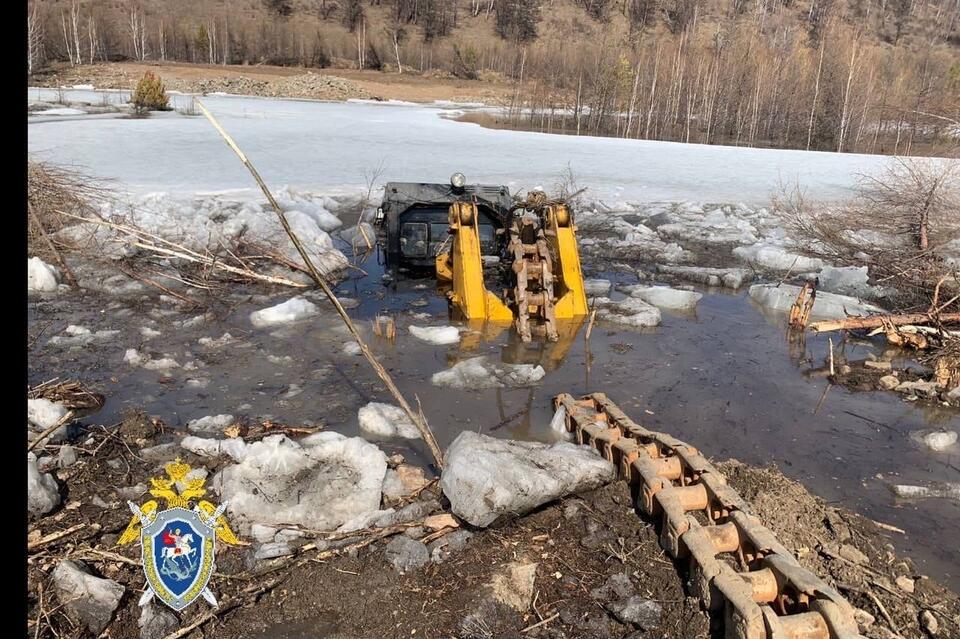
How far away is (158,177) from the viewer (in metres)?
12.8

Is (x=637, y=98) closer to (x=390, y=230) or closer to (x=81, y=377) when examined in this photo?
(x=390, y=230)

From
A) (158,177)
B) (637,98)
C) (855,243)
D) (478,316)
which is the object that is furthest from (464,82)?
(478,316)

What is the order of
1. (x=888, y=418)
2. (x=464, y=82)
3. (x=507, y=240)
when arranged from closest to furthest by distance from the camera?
(x=888, y=418)
(x=507, y=240)
(x=464, y=82)

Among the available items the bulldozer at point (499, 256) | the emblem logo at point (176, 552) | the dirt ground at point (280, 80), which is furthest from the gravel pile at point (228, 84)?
the emblem logo at point (176, 552)

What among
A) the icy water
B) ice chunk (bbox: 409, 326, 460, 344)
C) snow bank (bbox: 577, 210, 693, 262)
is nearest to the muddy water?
the icy water

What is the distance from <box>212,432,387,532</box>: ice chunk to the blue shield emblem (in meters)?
0.78

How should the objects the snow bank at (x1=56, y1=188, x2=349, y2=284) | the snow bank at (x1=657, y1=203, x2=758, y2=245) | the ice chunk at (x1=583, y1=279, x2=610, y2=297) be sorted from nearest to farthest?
1. the ice chunk at (x1=583, y1=279, x2=610, y2=297)
2. the snow bank at (x1=56, y1=188, x2=349, y2=284)
3. the snow bank at (x1=657, y1=203, x2=758, y2=245)

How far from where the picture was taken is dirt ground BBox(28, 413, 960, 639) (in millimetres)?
2527

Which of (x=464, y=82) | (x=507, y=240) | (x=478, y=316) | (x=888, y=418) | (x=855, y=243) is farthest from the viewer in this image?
(x=464, y=82)

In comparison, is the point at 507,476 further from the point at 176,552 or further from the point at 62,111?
the point at 62,111

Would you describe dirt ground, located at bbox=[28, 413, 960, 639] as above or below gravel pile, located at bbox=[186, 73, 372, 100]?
below

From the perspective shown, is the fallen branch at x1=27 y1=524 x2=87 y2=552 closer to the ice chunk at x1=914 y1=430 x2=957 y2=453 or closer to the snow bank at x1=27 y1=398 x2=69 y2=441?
the snow bank at x1=27 y1=398 x2=69 y2=441

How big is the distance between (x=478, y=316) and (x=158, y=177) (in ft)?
30.0

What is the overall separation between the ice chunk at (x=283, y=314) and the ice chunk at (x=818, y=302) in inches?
204
